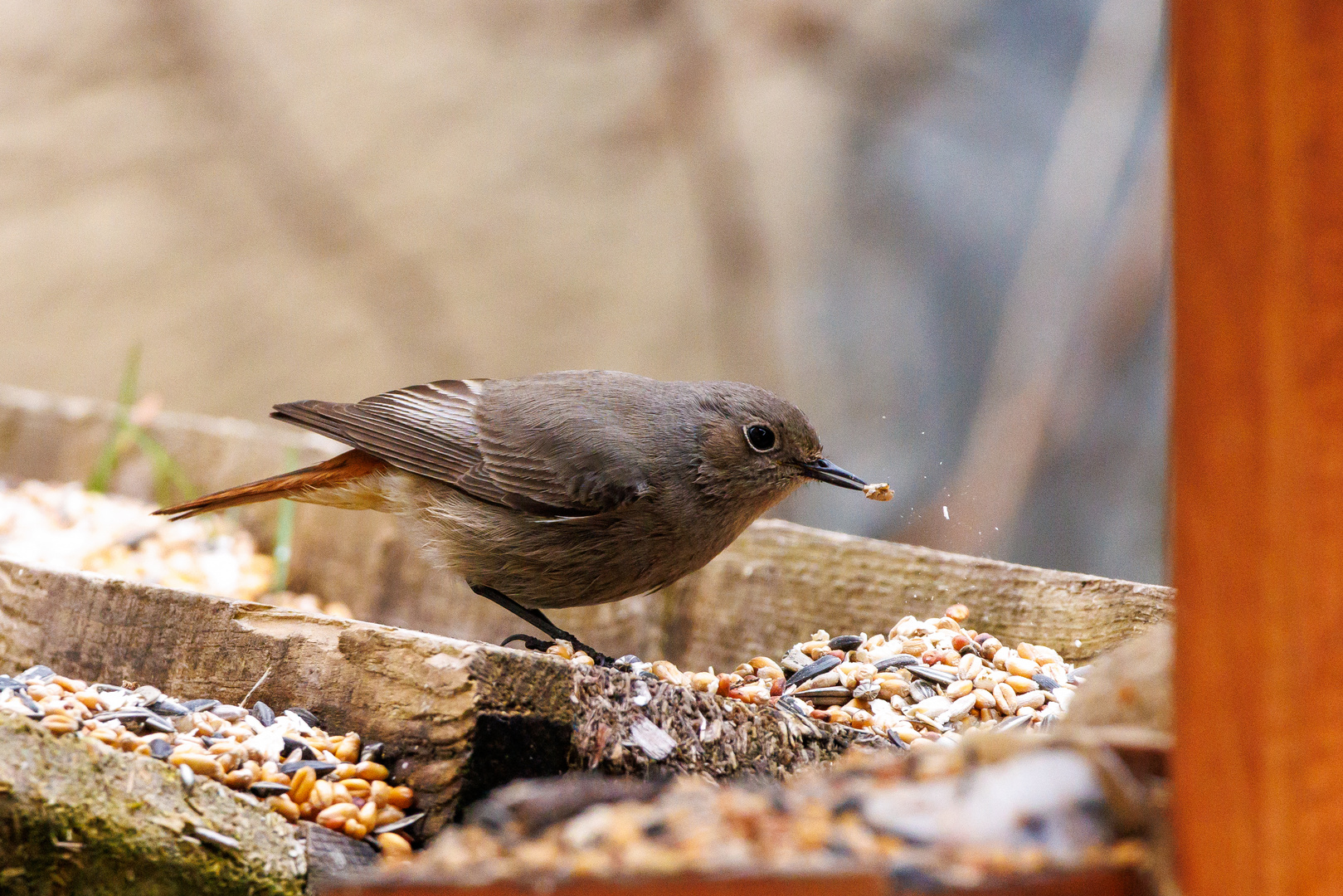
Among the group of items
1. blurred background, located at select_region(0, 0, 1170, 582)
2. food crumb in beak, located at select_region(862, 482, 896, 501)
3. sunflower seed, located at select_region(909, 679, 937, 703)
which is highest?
blurred background, located at select_region(0, 0, 1170, 582)

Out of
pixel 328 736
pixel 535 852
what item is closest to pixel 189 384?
pixel 328 736

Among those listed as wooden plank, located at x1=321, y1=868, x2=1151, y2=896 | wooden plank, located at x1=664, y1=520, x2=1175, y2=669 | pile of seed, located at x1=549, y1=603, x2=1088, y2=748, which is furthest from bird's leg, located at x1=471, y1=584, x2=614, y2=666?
wooden plank, located at x1=321, y1=868, x2=1151, y2=896

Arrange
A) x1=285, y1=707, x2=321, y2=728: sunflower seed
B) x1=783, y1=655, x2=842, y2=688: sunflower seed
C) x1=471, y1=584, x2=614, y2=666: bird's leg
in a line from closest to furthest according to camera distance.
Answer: x1=285, y1=707, x2=321, y2=728: sunflower seed
x1=783, y1=655, x2=842, y2=688: sunflower seed
x1=471, y1=584, x2=614, y2=666: bird's leg

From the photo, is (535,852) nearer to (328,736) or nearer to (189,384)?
(328,736)

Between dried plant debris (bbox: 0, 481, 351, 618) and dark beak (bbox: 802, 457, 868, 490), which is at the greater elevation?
dark beak (bbox: 802, 457, 868, 490)

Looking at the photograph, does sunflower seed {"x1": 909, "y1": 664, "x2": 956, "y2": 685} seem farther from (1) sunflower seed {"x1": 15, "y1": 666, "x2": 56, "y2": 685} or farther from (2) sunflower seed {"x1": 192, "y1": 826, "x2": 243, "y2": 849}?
(1) sunflower seed {"x1": 15, "y1": 666, "x2": 56, "y2": 685}

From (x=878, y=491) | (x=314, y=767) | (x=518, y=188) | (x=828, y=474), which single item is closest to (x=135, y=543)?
(x=828, y=474)

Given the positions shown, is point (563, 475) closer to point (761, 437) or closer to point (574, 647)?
point (574, 647)
